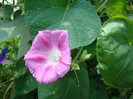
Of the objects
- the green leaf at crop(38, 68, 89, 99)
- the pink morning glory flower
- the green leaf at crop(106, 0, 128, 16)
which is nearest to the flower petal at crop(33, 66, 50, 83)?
the pink morning glory flower

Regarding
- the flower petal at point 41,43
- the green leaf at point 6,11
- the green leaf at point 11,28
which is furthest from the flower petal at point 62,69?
the green leaf at point 6,11

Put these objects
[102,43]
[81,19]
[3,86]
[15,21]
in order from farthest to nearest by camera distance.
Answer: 1. [3,86]
2. [15,21]
3. [81,19]
4. [102,43]

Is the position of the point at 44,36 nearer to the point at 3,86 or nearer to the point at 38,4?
the point at 38,4

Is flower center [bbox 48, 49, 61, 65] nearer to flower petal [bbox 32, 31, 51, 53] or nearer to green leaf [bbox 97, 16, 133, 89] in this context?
flower petal [bbox 32, 31, 51, 53]

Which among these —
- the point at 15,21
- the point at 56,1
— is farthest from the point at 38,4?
the point at 15,21

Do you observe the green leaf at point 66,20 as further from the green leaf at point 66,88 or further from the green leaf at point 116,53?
the green leaf at point 66,88

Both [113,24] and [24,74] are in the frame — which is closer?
[113,24]
